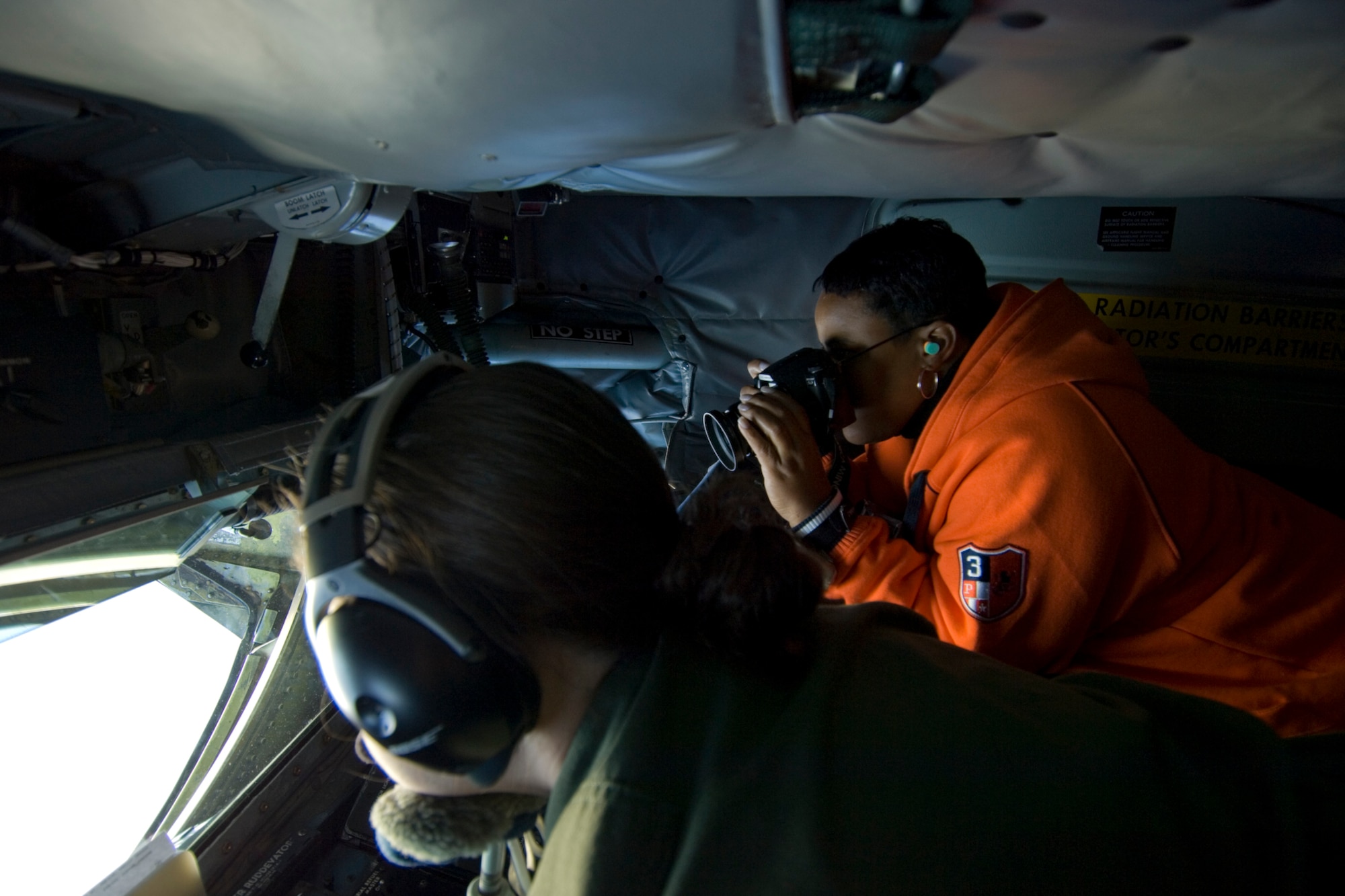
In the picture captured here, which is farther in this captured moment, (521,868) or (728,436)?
(728,436)

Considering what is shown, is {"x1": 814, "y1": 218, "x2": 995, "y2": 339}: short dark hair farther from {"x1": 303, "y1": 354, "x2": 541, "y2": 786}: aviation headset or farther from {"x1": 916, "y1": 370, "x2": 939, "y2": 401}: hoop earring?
{"x1": 303, "y1": 354, "x2": 541, "y2": 786}: aviation headset

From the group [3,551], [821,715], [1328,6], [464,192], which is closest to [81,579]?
[3,551]

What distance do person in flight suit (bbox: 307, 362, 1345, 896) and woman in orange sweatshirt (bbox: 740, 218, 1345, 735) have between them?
441 millimetres

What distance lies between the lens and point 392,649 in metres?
0.62

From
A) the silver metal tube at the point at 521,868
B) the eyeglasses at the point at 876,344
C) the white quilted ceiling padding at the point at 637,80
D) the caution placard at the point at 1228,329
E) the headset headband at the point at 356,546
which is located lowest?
the silver metal tube at the point at 521,868

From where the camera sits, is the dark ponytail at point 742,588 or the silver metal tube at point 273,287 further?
the silver metal tube at point 273,287

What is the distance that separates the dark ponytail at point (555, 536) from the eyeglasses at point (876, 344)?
0.93 meters

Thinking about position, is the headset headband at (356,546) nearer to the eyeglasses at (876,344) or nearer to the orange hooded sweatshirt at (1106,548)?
the orange hooded sweatshirt at (1106,548)

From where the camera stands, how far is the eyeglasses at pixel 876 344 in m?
1.52

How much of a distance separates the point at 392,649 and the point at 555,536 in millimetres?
174

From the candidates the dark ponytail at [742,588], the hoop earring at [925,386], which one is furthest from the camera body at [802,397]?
the dark ponytail at [742,588]

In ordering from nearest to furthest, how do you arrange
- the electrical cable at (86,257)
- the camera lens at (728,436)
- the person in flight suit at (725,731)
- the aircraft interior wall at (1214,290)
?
the person in flight suit at (725,731)
the electrical cable at (86,257)
the camera lens at (728,436)
the aircraft interior wall at (1214,290)

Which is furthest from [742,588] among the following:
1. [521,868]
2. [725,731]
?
[521,868]

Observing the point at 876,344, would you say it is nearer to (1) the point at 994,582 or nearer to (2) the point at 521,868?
(1) the point at 994,582
